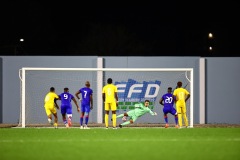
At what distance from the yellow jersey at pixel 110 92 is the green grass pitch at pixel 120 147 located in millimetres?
4751

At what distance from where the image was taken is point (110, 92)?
930 inches

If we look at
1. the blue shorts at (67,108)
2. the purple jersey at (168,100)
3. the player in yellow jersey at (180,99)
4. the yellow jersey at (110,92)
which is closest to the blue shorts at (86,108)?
the yellow jersey at (110,92)

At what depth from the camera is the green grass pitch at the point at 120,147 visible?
1309 centimetres

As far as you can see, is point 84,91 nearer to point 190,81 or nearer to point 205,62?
point 190,81

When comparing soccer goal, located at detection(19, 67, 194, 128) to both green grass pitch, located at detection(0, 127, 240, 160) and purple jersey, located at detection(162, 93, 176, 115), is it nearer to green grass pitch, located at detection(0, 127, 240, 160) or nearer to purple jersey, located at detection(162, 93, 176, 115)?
purple jersey, located at detection(162, 93, 176, 115)

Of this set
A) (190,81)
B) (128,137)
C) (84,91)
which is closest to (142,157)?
(128,137)

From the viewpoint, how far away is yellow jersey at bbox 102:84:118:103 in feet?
77.5

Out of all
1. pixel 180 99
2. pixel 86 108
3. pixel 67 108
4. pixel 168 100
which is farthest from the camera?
pixel 67 108

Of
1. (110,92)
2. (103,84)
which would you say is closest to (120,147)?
(110,92)

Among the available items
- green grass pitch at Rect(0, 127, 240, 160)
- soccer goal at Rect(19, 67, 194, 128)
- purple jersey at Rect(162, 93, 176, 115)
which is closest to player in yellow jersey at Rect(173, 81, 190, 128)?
purple jersey at Rect(162, 93, 176, 115)

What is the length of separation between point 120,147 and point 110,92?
852cm

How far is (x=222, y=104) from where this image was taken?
29.2 m

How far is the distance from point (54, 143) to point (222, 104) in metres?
14.3

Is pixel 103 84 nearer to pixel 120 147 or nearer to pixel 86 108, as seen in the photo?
pixel 86 108
